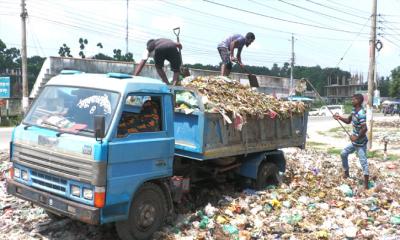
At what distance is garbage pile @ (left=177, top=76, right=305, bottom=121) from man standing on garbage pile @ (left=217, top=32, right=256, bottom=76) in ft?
5.71

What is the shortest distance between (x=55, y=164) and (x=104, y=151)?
2.25ft

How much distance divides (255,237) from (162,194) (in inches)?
55.5

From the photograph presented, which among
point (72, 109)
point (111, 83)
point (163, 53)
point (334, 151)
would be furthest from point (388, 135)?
point (72, 109)

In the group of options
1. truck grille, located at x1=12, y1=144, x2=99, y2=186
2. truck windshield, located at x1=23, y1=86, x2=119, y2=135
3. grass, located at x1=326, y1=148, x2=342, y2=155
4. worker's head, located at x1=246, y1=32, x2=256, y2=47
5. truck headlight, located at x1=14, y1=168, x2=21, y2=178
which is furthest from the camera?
grass, located at x1=326, y1=148, x2=342, y2=155

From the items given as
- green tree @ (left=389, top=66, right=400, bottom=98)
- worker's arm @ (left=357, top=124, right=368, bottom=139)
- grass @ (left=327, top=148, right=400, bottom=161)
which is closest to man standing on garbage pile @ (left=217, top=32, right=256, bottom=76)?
worker's arm @ (left=357, top=124, right=368, bottom=139)

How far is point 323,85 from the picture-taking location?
113438 mm

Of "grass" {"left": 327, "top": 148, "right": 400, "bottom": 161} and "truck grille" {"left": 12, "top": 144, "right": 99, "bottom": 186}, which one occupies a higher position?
"truck grille" {"left": 12, "top": 144, "right": 99, "bottom": 186}

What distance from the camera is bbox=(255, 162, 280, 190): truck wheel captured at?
862 centimetres

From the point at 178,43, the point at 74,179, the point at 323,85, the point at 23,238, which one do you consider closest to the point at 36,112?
the point at 74,179

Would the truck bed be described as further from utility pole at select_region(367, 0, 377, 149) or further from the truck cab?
utility pole at select_region(367, 0, 377, 149)

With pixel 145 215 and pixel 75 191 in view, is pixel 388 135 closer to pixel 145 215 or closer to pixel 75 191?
pixel 145 215

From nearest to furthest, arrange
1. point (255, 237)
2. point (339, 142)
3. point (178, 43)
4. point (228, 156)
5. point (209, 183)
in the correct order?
point (255, 237)
point (228, 156)
point (209, 183)
point (178, 43)
point (339, 142)

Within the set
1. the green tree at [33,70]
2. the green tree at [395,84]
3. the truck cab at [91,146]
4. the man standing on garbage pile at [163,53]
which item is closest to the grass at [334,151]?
the man standing on garbage pile at [163,53]

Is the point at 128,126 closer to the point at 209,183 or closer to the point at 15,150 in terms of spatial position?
the point at 15,150
